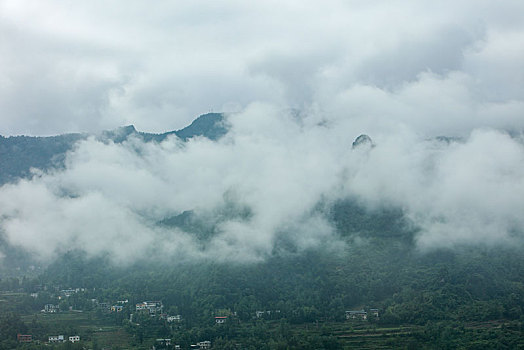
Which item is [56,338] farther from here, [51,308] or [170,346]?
[51,308]

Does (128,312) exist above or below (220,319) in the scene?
above

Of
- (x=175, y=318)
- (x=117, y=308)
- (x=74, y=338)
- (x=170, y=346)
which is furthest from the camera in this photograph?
(x=117, y=308)

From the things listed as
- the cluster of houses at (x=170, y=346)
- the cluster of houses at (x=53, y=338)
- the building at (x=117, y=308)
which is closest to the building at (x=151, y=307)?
the building at (x=117, y=308)

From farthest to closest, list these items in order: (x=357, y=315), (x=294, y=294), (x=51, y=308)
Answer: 1. (x=51, y=308)
2. (x=294, y=294)
3. (x=357, y=315)

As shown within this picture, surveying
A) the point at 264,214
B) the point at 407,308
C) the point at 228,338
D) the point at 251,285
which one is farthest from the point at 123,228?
the point at 407,308

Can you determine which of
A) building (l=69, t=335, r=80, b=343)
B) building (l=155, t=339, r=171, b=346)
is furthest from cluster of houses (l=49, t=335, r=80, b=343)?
building (l=155, t=339, r=171, b=346)

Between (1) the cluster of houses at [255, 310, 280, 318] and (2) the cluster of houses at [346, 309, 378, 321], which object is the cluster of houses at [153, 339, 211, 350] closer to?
(1) the cluster of houses at [255, 310, 280, 318]

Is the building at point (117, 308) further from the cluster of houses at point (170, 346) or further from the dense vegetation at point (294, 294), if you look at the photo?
the cluster of houses at point (170, 346)

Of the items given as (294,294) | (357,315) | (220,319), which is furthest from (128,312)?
(357,315)

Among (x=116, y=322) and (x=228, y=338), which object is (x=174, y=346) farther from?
(x=116, y=322)
